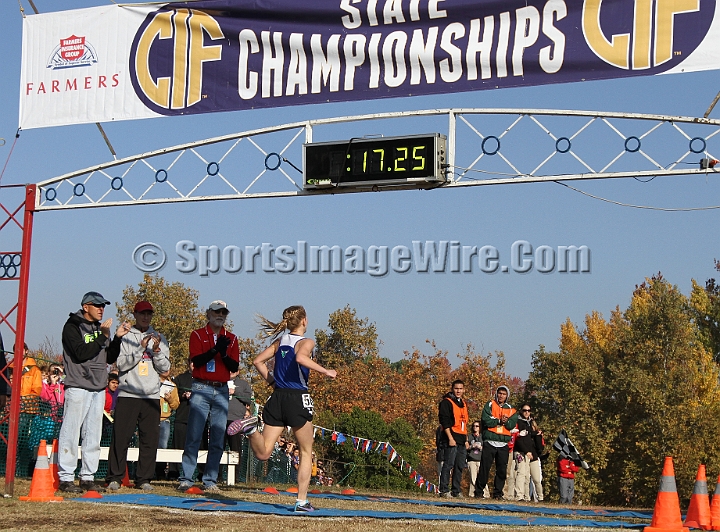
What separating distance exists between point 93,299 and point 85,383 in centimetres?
95

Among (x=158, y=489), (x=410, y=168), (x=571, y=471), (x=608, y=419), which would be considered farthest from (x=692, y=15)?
(x=608, y=419)

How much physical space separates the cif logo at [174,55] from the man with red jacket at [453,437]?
6.51m

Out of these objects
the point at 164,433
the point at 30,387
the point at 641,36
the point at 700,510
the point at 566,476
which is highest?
the point at 641,36

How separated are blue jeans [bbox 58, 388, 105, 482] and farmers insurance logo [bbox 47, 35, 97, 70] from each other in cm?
532

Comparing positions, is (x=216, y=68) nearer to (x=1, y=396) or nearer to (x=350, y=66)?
(x=350, y=66)

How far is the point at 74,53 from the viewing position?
511 inches

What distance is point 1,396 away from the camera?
10305mm

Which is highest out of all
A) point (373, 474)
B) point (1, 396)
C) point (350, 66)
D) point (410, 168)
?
point (350, 66)

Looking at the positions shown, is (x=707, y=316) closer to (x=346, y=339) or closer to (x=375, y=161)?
(x=346, y=339)

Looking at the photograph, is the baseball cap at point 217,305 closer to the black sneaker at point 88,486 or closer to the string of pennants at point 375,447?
the black sneaker at point 88,486

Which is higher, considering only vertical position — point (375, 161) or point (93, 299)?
point (375, 161)

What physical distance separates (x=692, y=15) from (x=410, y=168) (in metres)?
3.75

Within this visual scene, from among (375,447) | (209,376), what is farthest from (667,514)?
(375,447)

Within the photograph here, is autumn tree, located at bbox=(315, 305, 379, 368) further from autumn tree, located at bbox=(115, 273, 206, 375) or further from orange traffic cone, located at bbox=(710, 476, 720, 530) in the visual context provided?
orange traffic cone, located at bbox=(710, 476, 720, 530)
